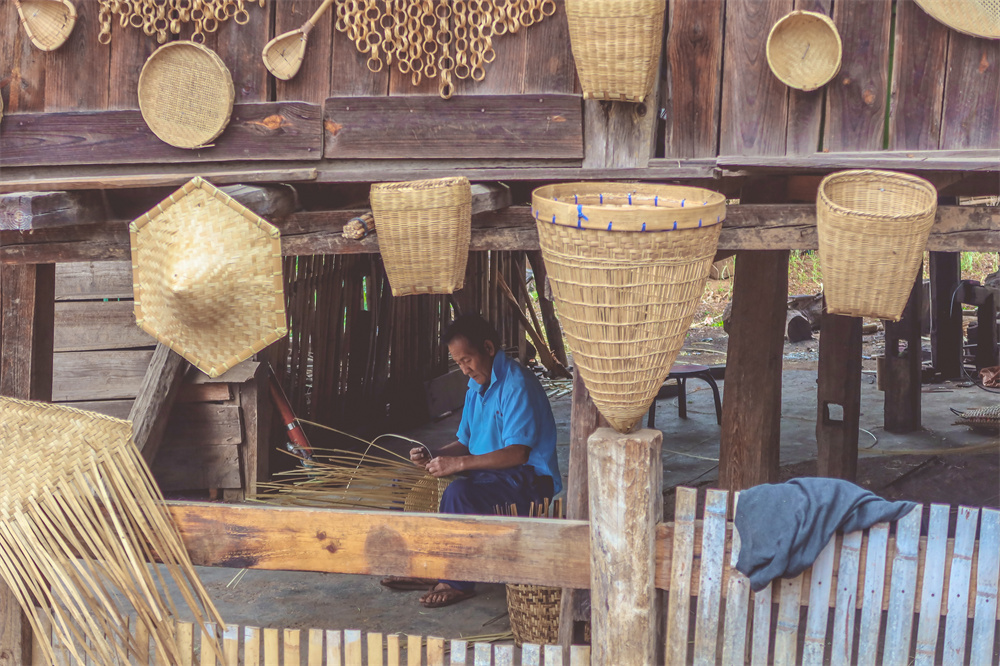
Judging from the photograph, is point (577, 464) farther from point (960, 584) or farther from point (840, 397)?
point (840, 397)

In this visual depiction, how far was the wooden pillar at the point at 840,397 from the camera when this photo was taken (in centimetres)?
573

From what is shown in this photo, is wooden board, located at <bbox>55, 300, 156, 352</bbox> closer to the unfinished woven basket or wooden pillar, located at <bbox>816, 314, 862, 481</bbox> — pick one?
the unfinished woven basket

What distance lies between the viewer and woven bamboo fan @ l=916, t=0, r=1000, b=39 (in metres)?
2.98

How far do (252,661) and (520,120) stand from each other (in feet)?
7.36

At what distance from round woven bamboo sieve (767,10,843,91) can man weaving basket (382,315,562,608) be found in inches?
80.3

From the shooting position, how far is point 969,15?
3.00 metres

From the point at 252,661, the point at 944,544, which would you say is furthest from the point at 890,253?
the point at 252,661

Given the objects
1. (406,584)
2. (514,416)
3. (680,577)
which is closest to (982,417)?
(514,416)

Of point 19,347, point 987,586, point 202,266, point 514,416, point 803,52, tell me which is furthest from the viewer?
point 514,416

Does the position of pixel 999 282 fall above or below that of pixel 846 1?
below

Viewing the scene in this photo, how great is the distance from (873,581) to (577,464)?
3.77 ft

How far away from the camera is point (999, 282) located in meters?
10.9

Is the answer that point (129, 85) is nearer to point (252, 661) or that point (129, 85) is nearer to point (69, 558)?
point (69, 558)

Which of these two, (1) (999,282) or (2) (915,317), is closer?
(2) (915,317)
